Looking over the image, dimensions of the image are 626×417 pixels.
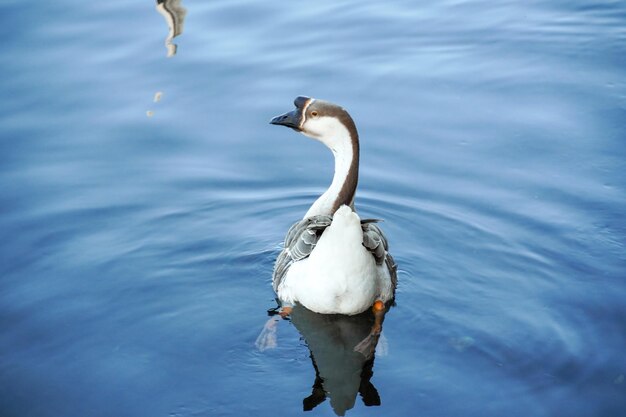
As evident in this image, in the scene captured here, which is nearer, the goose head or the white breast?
the white breast

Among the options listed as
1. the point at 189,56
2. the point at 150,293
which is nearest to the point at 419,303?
the point at 150,293

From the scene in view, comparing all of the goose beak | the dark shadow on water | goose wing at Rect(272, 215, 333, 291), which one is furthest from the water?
the goose beak

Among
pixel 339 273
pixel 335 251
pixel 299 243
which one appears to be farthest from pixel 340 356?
pixel 299 243

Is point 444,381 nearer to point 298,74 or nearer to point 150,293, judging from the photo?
point 150,293

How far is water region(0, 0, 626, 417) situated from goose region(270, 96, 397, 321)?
0.90ft

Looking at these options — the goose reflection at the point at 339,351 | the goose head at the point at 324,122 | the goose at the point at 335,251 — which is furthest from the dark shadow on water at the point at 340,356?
the goose head at the point at 324,122

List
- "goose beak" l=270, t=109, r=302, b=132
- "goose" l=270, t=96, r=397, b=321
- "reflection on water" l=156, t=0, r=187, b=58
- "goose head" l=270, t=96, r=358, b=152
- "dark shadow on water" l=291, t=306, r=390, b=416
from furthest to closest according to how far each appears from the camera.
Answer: "reflection on water" l=156, t=0, r=187, b=58
"goose beak" l=270, t=109, r=302, b=132
"goose head" l=270, t=96, r=358, b=152
"goose" l=270, t=96, r=397, b=321
"dark shadow on water" l=291, t=306, r=390, b=416

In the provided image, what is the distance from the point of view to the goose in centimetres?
708

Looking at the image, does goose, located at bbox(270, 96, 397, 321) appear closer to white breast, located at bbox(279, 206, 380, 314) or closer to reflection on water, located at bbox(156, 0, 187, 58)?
white breast, located at bbox(279, 206, 380, 314)

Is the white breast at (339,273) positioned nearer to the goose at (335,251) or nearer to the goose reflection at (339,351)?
the goose at (335,251)

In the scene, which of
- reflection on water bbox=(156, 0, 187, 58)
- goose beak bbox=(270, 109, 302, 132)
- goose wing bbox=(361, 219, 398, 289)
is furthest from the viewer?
reflection on water bbox=(156, 0, 187, 58)

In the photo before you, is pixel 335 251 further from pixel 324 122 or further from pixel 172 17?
pixel 172 17

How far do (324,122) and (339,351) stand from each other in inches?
81.1

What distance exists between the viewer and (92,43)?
13.9 meters
